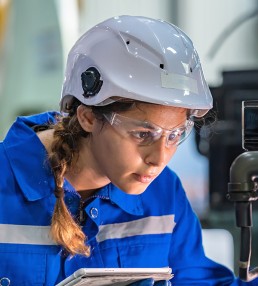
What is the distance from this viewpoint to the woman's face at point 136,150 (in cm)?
180

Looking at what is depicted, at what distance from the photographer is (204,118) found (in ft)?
6.46

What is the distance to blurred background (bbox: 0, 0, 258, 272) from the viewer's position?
3678 mm

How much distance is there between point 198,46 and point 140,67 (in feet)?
15.1

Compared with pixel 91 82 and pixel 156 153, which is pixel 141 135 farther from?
pixel 91 82

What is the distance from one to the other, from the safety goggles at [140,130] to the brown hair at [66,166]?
41 millimetres

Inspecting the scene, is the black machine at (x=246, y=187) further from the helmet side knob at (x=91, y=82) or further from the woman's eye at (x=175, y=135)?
the helmet side knob at (x=91, y=82)

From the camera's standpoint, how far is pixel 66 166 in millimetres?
1973

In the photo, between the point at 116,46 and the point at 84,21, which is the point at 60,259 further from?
the point at 84,21

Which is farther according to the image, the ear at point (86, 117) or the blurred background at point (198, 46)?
the blurred background at point (198, 46)

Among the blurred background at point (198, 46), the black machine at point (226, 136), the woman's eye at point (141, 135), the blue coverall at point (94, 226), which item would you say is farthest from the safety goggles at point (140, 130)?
the blurred background at point (198, 46)

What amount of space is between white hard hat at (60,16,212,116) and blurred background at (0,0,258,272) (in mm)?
1760

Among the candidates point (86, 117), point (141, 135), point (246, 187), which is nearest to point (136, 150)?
point (141, 135)

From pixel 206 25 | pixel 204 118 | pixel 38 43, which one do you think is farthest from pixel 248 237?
pixel 206 25

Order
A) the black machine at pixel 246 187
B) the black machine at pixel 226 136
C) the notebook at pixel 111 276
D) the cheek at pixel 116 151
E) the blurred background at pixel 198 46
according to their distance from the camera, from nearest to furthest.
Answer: the notebook at pixel 111 276, the black machine at pixel 246 187, the cheek at pixel 116 151, the black machine at pixel 226 136, the blurred background at pixel 198 46
